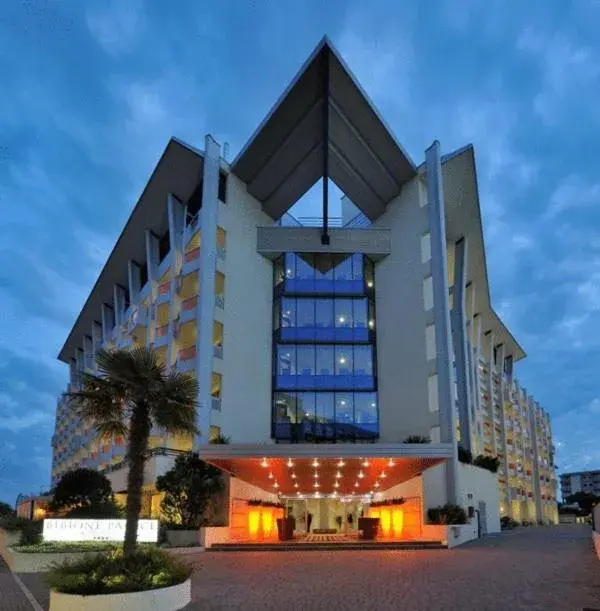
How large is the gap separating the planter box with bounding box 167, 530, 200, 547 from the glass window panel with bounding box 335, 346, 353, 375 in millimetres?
15074

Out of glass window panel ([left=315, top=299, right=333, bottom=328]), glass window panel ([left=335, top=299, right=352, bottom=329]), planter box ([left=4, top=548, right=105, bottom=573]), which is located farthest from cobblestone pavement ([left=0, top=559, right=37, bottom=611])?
glass window panel ([left=335, top=299, right=352, bottom=329])

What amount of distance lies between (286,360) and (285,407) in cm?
298

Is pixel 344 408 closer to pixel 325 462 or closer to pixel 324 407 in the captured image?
pixel 324 407

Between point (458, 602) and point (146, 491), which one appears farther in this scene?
point (146, 491)

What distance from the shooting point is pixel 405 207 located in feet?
141

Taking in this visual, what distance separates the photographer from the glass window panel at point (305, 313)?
42125mm

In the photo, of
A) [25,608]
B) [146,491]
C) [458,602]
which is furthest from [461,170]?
[25,608]

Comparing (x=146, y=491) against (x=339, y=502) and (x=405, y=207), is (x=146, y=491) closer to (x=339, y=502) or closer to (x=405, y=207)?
(x=339, y=502)

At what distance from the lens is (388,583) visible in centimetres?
1573

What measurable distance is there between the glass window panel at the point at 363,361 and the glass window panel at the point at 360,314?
144cm

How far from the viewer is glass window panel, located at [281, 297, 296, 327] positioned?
139 feet

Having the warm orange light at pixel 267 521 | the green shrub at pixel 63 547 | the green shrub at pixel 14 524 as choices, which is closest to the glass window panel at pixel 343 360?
the warm orange light at pixel 267 521

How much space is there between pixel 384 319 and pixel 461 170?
446 inches

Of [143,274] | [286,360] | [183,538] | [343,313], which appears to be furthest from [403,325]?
[143,274]
